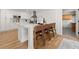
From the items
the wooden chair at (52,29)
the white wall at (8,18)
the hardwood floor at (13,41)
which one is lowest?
the hardwood floor at (13,41)

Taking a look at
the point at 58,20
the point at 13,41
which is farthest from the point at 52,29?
the point at 13,41

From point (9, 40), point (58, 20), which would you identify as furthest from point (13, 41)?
point (58, 20)

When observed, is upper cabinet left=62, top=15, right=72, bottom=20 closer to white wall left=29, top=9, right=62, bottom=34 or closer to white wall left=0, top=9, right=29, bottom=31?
white wall left=29, top=9, right=62, bottom=34

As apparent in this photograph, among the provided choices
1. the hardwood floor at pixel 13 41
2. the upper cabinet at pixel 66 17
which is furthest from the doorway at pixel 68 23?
the hardwood floor at pixel 13 41

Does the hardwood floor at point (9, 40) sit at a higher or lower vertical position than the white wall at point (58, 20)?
lower

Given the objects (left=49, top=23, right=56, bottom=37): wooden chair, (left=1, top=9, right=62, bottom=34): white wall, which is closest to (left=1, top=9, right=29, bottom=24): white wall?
(left=1, top=9, right=62, bottom=34): white wall

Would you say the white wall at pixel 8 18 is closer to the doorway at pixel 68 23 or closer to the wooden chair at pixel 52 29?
the wooden chair at pixel 52 29

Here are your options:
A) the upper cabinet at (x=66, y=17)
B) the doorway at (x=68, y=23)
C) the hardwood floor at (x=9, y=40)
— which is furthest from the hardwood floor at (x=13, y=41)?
the upper cabinet at (x=66, y=17)

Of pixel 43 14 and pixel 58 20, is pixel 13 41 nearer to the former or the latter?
pixel 43 14

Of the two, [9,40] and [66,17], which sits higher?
[66,17]

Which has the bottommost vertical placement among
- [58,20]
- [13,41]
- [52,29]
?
[13,41]
